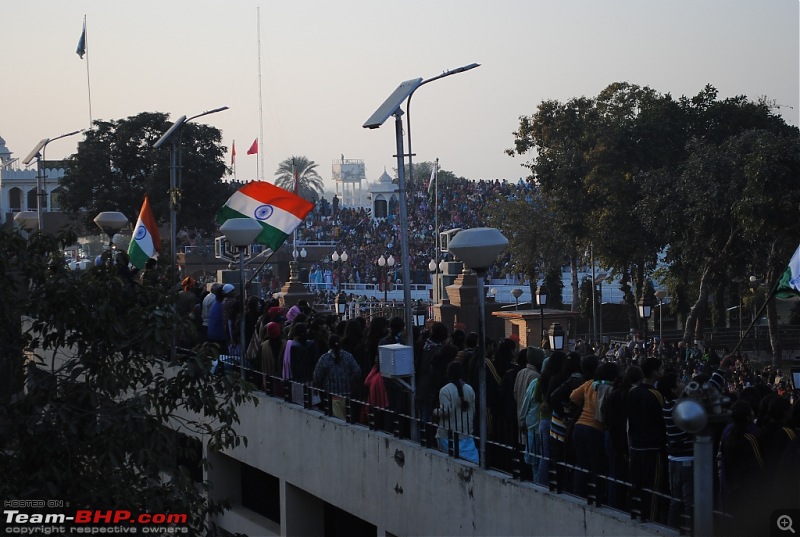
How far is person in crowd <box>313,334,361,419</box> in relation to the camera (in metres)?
13.7

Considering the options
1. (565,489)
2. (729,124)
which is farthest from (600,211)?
(565,489)

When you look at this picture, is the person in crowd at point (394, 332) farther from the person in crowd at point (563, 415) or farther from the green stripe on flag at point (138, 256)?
the green stripe on flag at point (138, 256)

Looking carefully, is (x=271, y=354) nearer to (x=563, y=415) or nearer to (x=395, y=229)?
(x=563, y=415)

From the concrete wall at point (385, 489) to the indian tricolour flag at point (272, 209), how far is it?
297 cm

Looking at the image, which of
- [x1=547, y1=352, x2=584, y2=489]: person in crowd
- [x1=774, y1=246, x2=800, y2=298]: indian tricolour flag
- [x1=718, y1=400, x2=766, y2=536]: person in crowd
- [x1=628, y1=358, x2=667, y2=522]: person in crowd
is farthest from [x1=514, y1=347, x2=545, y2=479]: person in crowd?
[x1=774, y1=246, x2=800, y2=298]: indian tricolour flag

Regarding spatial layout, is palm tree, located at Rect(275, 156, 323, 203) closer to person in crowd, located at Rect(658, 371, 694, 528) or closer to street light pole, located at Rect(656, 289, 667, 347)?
street light pole, located at Rect(656, 289, 667, 347)

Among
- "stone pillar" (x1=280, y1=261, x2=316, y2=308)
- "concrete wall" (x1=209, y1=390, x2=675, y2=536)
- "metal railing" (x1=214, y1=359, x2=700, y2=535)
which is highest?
"stone pillar" (x1=280, y1=261, x2=316, y2=308)

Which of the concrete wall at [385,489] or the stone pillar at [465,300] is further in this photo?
the stone pillar at [465,300]

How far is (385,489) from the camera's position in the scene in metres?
13.3

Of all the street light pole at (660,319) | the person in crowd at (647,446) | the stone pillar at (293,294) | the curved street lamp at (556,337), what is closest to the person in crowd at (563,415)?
the person in crowd at (647,446)

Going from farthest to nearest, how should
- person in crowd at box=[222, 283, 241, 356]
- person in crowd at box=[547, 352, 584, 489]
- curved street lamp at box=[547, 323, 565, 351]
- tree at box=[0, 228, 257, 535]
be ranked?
curved street lamp at box=[547, 323, 565, 351] → person in crowd at box=[222, 283, 241, 356] → person in crowd at box=[547, 352, 584, 489] → tree at box=[0, 228, 257, 535]

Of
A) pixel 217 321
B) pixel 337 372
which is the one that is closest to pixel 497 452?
pixel 337 372

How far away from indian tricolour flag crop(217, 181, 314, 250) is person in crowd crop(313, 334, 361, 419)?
4643 mm

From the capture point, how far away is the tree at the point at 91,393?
8.38 meters
